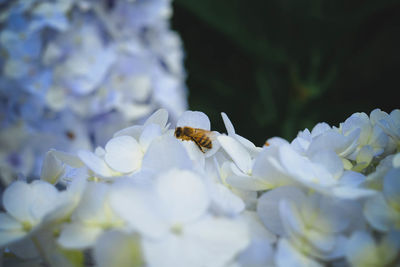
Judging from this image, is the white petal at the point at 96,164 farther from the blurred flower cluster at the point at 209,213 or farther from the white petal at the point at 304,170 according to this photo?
the white petal at the point at 304,170

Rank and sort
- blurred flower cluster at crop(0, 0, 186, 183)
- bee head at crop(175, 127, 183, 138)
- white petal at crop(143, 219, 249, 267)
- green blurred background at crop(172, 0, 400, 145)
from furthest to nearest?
green blurred background at crop(172, 0, 400, 145), blurred flower cluster at crop(0, 0, 186, 183), bee head at crop(175, 127, 183, 138), white petal at crop(143, 219, 249, 267)

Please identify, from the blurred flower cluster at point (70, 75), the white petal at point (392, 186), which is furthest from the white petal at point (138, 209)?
the blurred flower cluster at point (70, 75)

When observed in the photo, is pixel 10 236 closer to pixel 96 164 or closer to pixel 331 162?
pixel 96 164

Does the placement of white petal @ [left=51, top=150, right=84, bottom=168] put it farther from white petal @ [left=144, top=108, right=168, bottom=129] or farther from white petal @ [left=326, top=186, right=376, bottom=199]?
white petal @ [left=326, top=186, right=376, bottom=199]

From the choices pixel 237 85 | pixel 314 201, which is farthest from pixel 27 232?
pixel 237 85

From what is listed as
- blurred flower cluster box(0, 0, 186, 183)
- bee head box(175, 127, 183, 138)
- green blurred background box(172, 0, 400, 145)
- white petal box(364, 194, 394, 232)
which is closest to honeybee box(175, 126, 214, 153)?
bee head box(175, 127, 183, 138)

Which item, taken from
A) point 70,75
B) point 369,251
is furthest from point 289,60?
point 369,251
